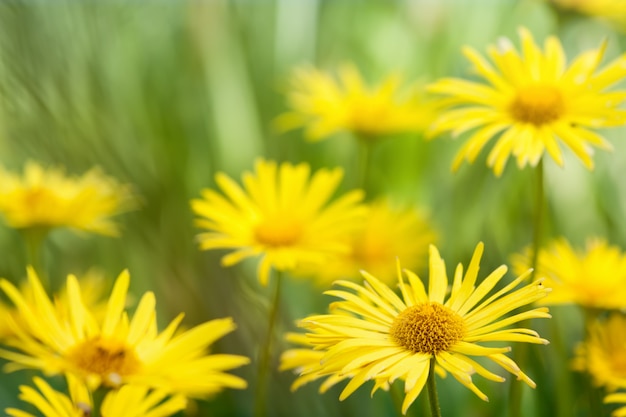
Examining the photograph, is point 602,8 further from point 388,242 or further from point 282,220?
point 282,220

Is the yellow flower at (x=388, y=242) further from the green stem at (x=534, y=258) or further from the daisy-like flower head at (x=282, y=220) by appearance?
the green stem at (x=534, y=258)

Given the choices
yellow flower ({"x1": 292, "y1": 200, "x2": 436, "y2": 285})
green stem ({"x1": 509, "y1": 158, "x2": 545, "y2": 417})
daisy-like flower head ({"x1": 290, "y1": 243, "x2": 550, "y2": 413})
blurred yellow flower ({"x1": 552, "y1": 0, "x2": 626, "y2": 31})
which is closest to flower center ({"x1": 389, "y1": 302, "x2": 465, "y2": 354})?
daisy-like flower head ({"x1": 290, "y1": 243, "x2": 550, "y2": 413})

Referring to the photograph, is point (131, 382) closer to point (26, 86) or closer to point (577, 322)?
point (26, 86)

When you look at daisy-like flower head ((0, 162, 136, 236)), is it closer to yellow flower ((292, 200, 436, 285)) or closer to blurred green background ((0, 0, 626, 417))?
blurred green background ((0, 0, 626, 417))

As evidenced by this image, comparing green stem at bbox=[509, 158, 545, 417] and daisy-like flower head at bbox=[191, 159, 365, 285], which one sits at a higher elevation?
daisy-like flower head at bbox=[191, 159, 365, 285]

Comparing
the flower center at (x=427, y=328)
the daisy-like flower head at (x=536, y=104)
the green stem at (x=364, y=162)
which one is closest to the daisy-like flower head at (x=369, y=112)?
the green stem at (x=364, y=162)

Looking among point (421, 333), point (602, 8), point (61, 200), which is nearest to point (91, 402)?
point (421, 333)

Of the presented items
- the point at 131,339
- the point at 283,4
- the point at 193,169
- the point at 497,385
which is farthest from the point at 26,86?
the point at 283,4

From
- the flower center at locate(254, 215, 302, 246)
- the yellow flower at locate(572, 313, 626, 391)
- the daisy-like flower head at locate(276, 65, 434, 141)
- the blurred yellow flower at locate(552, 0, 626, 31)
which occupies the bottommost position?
the yellow flower at locate(572, 313, 626, 391)
